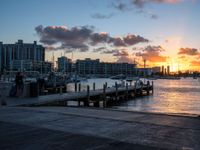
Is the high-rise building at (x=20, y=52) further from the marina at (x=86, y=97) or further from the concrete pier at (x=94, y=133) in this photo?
the concrete pier at (x=94, y=133)

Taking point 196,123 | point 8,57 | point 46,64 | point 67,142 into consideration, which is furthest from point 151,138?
point 8,57

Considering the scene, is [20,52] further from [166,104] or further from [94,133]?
[94,133]

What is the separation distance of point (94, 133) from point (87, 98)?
86.6ft

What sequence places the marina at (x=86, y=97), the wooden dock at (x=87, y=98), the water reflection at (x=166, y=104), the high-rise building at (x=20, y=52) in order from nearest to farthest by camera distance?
the wooden dock at (x=87, y=98), the marina at (x=86, y=97), the water reflection at (x=166, y=104), the high-rise building at (x=20, y=52)

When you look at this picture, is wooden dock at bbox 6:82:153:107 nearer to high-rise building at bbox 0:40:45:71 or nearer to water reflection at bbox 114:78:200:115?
water reflection at bbox 114:78:200:115

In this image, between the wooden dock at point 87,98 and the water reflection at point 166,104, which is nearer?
the wooden dock at point 87,98

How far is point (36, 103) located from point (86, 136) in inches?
517

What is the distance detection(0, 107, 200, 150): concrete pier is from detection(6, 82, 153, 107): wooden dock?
8.67m

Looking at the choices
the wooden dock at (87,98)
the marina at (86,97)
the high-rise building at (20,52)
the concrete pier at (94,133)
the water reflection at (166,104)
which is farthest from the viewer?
the high-rise building at (20,52)

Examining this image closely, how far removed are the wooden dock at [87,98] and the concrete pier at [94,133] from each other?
8667 mm

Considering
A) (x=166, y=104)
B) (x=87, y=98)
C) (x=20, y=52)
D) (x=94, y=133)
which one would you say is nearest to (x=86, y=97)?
(x=87, y=98)

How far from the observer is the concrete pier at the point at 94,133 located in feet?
25.9

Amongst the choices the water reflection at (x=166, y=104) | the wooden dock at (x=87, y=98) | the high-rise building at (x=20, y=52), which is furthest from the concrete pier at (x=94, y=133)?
the high-rise building at (x=20, y=52)

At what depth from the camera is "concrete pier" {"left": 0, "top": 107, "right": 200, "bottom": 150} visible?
7887mm
